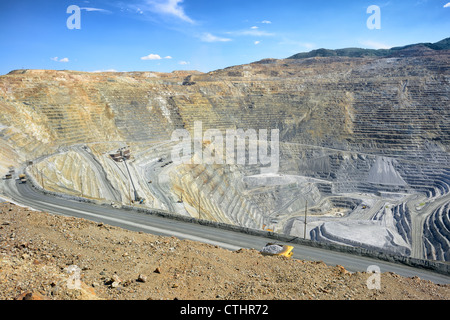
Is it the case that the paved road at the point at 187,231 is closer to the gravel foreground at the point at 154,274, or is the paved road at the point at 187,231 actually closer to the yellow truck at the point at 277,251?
the yellow truck at the point at 277,251

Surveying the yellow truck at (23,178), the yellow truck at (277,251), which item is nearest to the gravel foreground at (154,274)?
the yellow truck at (277,251)

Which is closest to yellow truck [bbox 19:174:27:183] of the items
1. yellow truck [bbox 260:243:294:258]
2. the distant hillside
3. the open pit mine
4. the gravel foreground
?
the open pit mine

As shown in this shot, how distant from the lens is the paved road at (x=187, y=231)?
44.5ft

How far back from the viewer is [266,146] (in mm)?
67188

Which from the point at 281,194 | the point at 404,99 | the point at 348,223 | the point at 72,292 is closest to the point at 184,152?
the point at 281,194

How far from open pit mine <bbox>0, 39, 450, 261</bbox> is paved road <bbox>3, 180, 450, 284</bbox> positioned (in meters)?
3.62

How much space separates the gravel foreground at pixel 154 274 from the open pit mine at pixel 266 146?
43.6ft

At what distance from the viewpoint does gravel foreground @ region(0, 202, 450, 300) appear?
781 cm

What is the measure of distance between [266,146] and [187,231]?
172 feet

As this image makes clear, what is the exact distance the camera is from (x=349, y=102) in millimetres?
75688

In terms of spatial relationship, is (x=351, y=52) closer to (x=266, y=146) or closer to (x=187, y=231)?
Result: (x=266, y=146)

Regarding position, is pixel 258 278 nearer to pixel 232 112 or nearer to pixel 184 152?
pixel 184 152

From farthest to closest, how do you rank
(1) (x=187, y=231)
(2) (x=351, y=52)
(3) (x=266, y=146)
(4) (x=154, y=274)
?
(2) (x=351, y=52) → (3) (x=266, y=146) → (1) (x=187, y=231) → (4) (x=154, y=274)

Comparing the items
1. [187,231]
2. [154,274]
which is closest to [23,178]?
[187,231]
